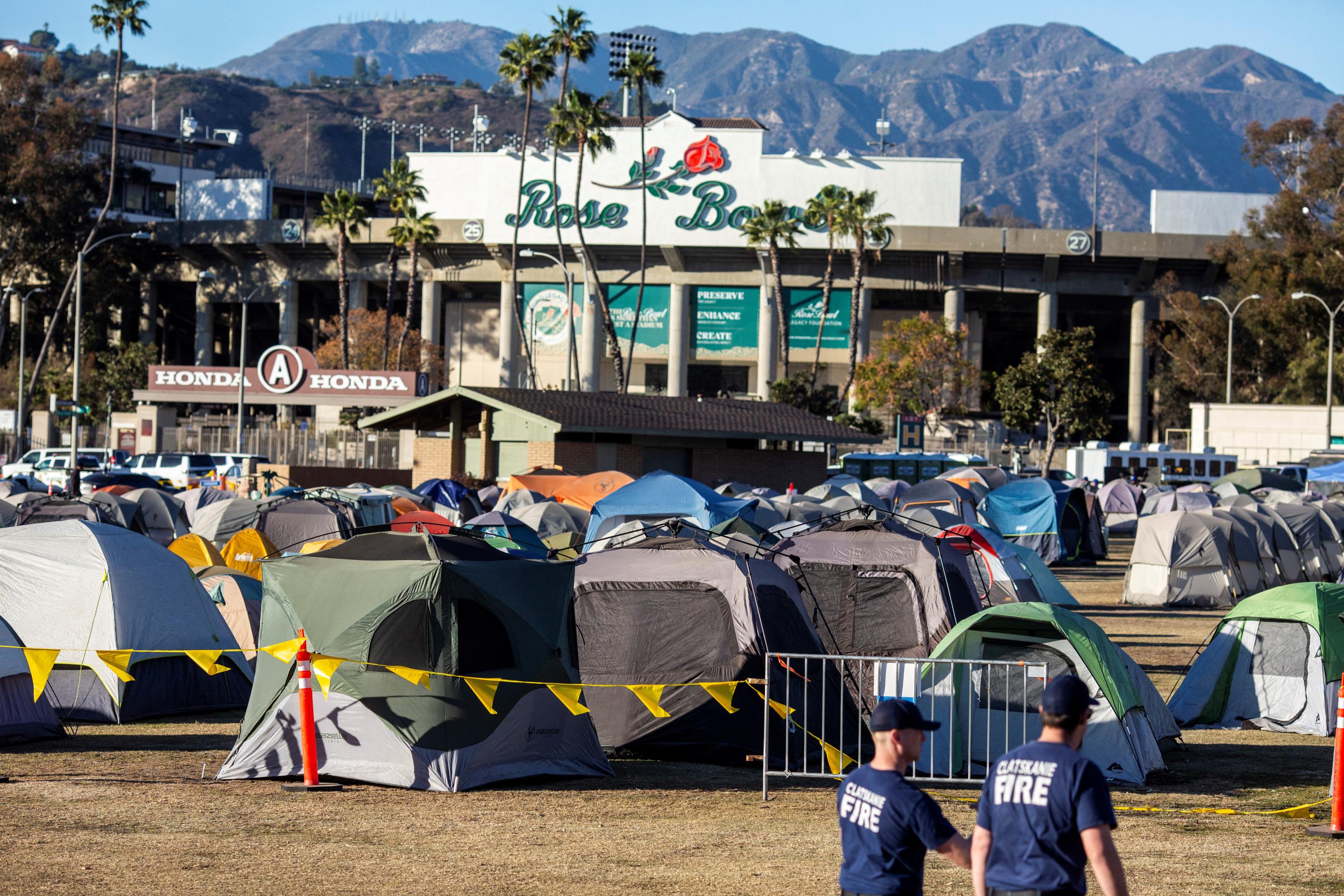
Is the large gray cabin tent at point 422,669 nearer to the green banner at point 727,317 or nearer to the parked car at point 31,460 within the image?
the parked car at point 31,460

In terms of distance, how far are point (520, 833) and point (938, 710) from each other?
3835mm

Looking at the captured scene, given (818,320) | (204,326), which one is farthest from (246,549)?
(204,326)

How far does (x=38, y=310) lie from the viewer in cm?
7950

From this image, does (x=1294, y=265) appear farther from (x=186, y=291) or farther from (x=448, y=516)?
(x=186, y=291)

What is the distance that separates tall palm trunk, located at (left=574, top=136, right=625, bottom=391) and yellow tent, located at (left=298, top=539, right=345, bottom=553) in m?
41.6

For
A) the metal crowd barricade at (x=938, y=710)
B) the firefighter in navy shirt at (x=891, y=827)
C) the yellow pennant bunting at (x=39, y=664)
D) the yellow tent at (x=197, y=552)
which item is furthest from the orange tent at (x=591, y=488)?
the firefighter in navy shirt at (x=891, y=827)

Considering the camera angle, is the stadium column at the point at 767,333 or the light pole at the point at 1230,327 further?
the stadium column at the point at 767,333

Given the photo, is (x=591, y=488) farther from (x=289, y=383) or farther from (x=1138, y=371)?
(x=1138, y=371)

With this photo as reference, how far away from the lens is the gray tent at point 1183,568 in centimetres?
2608

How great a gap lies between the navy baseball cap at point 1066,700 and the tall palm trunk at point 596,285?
57.0 m

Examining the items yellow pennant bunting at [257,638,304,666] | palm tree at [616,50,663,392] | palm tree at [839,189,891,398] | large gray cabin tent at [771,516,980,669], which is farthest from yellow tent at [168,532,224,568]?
palm tree at [839,189,891,398]

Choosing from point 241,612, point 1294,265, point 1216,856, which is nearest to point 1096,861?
point 1216,856

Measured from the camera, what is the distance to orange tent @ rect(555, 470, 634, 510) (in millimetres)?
29828

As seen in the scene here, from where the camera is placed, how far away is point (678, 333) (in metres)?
76.7
